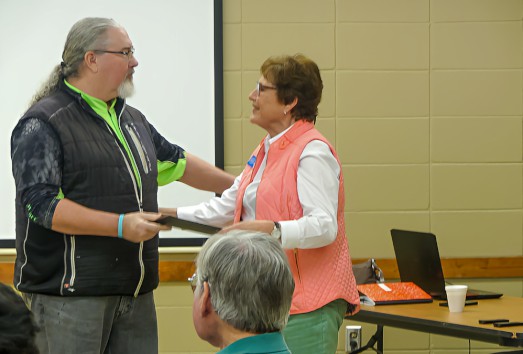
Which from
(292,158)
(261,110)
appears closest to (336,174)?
(292,158)

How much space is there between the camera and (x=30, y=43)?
171 inches

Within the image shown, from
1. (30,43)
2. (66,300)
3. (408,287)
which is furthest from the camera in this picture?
(30,43)

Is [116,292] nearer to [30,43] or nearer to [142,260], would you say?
[142,260]

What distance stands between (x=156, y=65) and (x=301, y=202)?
6.75ft

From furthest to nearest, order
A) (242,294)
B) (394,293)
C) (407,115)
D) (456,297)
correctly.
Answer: (407,115) → (394,293) → (456,297) → (242,294)

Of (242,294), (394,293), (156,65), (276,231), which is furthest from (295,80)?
(156,65)

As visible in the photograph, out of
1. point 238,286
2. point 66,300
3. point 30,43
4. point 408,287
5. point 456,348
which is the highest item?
point 30,43

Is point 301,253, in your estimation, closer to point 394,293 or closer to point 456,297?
point 456,297

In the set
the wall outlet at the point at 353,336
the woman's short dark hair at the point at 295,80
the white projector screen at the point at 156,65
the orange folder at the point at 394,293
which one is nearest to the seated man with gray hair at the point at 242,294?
the woman's short dark hair at the point at 295,80

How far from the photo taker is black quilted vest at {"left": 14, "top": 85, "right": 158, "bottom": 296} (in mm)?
2541

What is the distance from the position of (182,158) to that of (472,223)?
2.05 metres

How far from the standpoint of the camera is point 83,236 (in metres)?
2.55

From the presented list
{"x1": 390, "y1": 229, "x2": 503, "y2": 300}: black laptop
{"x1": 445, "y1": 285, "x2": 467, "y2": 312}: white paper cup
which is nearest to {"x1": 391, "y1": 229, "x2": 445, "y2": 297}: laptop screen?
{"x1": 390, "y1": 229, "x2": 503, "y2": 300}: black laptop

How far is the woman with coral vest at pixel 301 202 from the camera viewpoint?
2.53 metres
